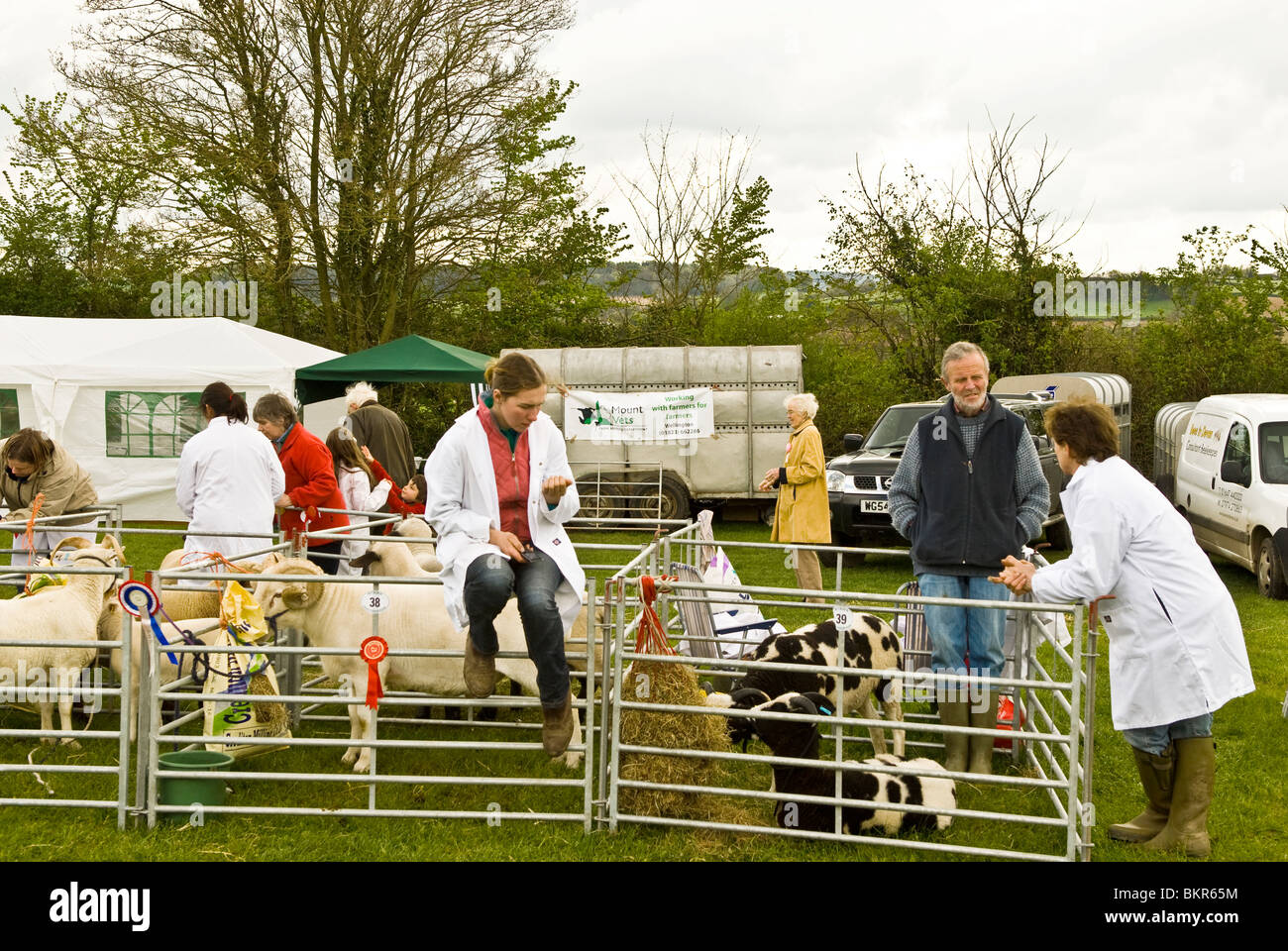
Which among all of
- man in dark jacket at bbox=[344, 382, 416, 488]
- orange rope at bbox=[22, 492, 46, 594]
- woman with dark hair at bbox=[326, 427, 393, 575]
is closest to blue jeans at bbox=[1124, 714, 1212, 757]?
woman with dark hair at bbox=[326, 427, 393, 575]

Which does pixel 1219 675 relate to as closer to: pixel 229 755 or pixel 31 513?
pixel 229 755

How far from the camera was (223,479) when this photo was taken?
23.5 ft

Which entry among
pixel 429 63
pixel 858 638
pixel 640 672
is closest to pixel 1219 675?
pixel 858 638

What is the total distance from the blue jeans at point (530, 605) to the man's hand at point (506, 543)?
0.15 feet

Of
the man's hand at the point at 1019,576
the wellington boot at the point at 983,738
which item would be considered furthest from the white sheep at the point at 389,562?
the man's hand at the point at 1019,576

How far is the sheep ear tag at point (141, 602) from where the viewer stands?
5031 millimetres

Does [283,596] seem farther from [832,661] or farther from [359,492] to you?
[359,492]

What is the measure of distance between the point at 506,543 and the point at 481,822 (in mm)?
1343

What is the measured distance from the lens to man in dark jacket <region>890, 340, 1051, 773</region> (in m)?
5.62

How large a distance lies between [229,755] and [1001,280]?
18723 millimetres

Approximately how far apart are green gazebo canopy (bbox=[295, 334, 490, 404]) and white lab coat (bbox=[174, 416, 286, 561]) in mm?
7927

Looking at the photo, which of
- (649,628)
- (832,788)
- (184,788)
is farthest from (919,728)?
(184,788)

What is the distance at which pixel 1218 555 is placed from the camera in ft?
44.6

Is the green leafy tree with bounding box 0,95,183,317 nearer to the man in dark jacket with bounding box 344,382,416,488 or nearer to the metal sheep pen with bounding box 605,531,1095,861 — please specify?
the man in dark jacket with bounding box 344,382,416,488
